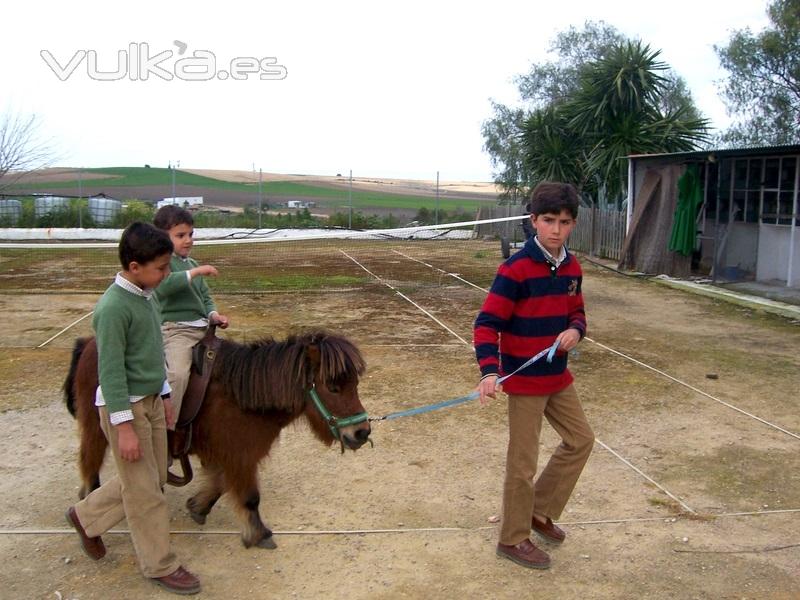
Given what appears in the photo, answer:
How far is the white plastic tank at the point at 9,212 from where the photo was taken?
82.6ft

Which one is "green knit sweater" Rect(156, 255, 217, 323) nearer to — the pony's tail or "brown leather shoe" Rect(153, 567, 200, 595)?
the pony's tail

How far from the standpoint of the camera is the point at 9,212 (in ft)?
83.4

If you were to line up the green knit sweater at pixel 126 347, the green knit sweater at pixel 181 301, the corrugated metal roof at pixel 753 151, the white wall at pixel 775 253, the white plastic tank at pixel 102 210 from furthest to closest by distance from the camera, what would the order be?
the white plastic tank at pixel 102 210, the white wall at pixel 775 253, the corrugated metal roof at pixel 753 151, the green knit sweater at pixel 181 301, the green knit sweater at pixel 126 347

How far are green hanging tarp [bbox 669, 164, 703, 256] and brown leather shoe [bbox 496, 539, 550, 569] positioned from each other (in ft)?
38.1

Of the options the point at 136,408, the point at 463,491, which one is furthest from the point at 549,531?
the point at 136,408

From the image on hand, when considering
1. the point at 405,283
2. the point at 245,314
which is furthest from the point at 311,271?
the point at 245,314

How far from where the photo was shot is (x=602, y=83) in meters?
19.9

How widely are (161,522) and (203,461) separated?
0.53 meters

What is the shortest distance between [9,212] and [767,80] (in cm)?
2990

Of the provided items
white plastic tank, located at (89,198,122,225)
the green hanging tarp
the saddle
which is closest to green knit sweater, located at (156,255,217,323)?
the saddle

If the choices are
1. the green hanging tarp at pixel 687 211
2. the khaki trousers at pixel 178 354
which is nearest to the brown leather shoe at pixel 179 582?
the khaki trousers at pixel 178 354

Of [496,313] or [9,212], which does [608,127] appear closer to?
[496,313]

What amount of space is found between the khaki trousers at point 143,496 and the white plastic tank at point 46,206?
1015 inches

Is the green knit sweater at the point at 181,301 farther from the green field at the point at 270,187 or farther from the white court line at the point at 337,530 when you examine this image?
the green field at the point at 270,187
